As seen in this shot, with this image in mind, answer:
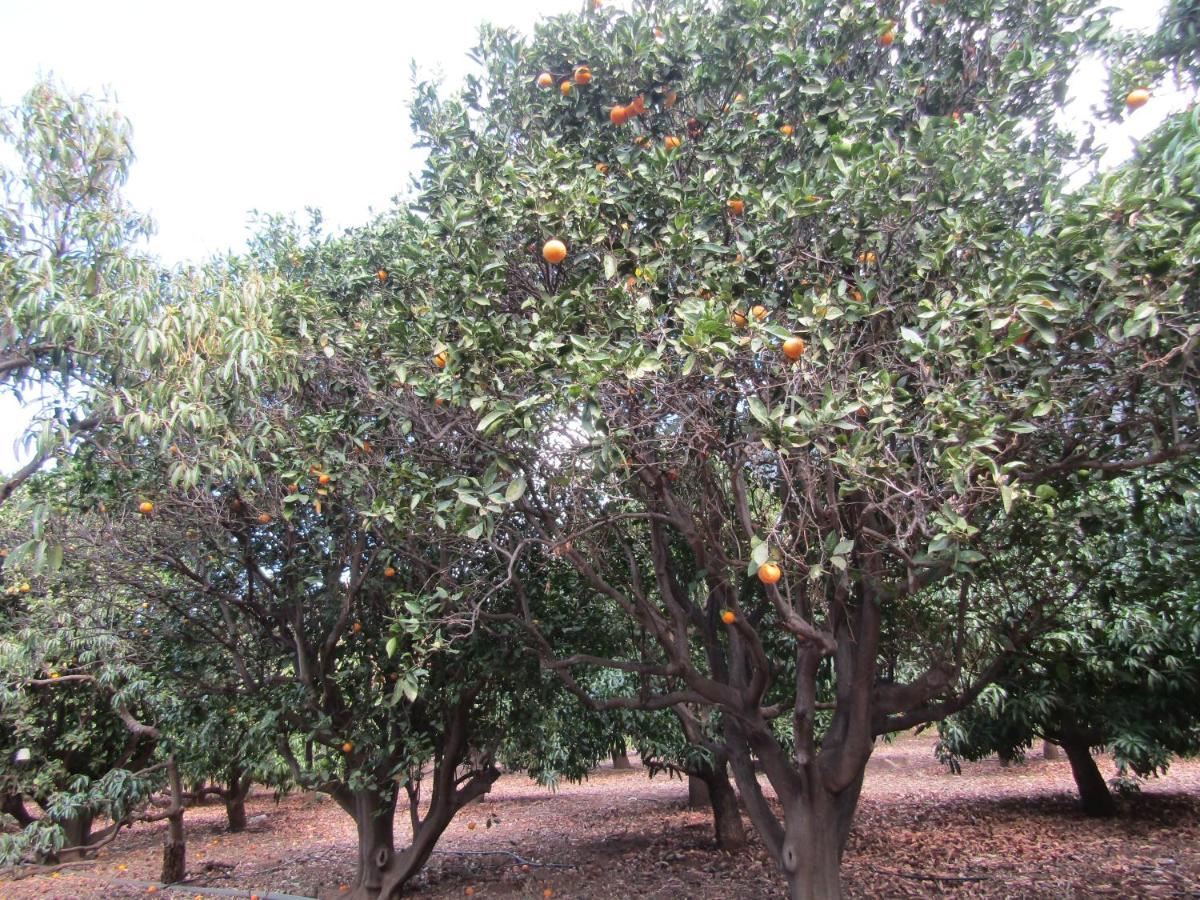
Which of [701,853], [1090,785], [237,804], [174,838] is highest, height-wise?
[174,838]

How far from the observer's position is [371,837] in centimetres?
636

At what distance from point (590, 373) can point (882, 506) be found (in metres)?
1.47

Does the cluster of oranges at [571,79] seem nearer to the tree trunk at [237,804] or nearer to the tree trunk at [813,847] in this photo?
the tree trunk at [813,847]

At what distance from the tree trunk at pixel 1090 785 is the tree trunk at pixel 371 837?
7.22m

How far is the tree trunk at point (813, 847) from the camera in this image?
15.0 ft

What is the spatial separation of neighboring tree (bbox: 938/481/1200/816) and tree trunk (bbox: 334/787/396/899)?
5.01m

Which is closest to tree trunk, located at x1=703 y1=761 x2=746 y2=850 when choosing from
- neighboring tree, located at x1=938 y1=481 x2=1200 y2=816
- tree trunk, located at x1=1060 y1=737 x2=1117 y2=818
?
neighboring tree, located at x1=938 y1=481 x2=1200 y2=816

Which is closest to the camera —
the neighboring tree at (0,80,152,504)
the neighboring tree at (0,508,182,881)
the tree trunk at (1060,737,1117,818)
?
the neighboring tree at (0,80,152,504)

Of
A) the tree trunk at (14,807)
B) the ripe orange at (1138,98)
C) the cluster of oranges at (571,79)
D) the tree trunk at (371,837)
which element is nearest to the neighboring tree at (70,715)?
the tree trunk at (14,807)

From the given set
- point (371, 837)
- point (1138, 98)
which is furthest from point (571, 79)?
point (371, 837)

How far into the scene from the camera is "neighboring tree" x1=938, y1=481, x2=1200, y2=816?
15.1 ft

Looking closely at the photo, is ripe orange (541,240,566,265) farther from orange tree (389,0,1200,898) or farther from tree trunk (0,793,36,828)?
tree trunk (0,793,36,828)

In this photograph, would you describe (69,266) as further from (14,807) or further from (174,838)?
(14,807)

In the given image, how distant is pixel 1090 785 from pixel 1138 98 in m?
7.89
